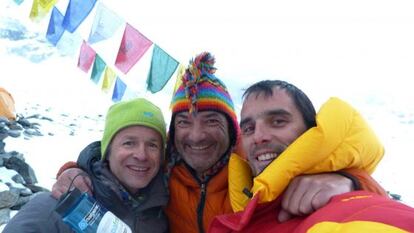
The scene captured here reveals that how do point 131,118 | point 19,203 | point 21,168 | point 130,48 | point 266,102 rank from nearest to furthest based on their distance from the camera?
1. point 266,102
2. point 131,118
3. point 19,203
4. point 130,48
5. point 21,168

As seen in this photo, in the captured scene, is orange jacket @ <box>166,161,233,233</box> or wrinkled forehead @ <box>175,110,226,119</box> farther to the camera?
wrinkled forehead @ <box>175,110,226,119</box>

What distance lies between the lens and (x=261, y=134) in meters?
2.06

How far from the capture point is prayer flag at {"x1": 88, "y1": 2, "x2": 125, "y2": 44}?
6879 mm

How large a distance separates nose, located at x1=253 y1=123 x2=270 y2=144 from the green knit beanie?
0.92 metres

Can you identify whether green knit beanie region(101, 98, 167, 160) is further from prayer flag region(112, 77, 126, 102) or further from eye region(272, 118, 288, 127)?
prayer flag region(112, 77, 126, 102)

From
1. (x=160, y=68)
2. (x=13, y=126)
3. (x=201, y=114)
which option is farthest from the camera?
(x=13, y=126)

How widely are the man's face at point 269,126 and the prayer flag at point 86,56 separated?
250 inches

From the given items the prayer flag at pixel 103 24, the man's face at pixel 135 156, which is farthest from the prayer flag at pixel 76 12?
the man's face at pixel 135 156

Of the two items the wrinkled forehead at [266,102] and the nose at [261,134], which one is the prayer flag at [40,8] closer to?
the wrinkled forehead at [266,102]

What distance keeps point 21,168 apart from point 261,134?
682 cm

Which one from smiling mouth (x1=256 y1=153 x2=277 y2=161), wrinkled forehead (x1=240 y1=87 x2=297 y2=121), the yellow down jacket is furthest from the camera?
wrinkled forehead (x1=240 y1=87 x2=297 y2=121)

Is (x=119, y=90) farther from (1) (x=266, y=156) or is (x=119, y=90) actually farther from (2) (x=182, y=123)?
(1) (x=266, y=156)

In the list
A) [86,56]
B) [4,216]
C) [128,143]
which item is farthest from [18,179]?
[128,143]

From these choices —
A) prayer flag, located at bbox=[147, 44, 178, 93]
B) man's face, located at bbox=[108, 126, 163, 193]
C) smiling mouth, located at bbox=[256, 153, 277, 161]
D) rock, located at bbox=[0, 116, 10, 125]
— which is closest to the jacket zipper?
man's face, located at bbox=[108, 126, 163, 193]
